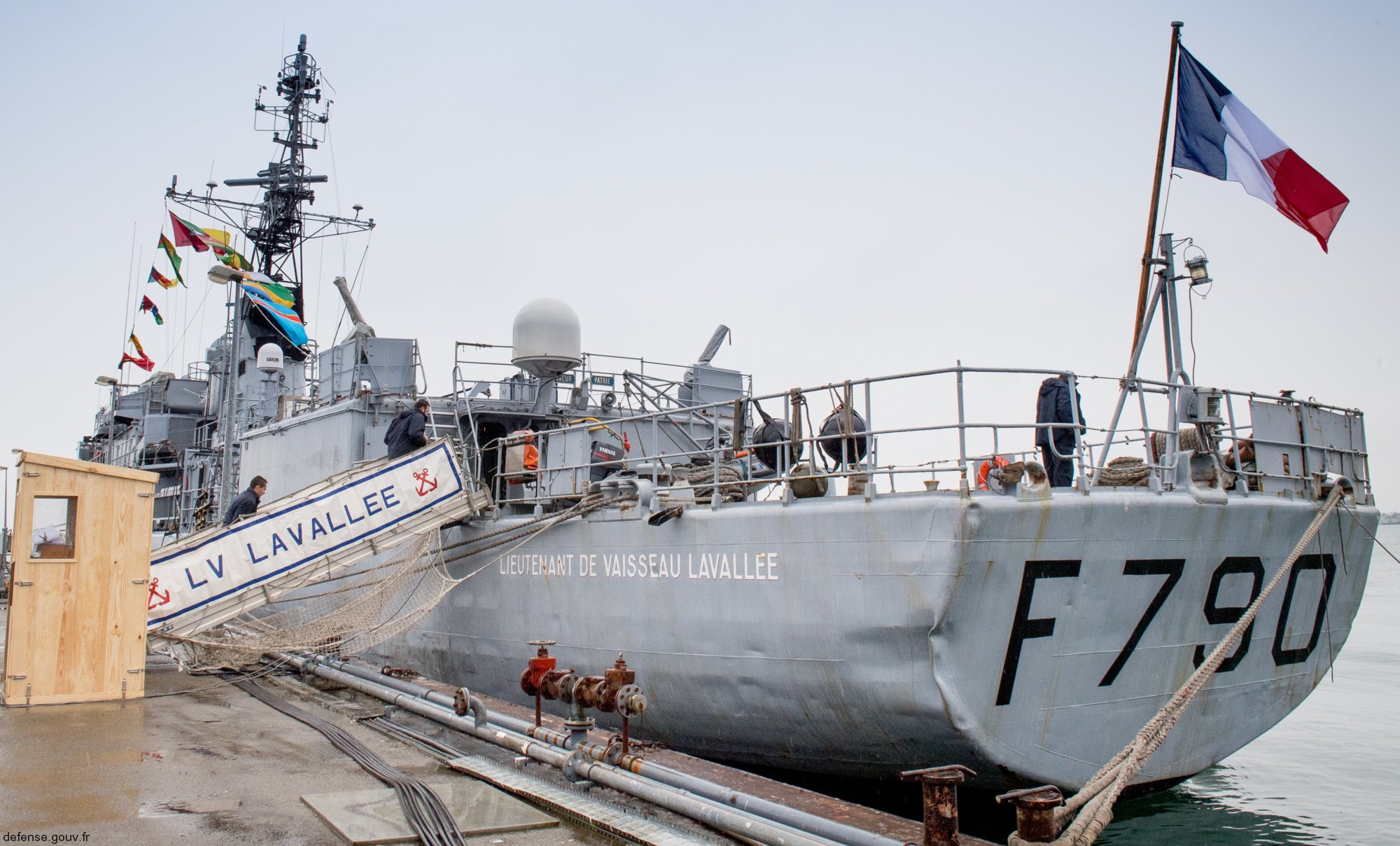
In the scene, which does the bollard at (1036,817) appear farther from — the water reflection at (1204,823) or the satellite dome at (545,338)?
the satellite dome at (545,338)

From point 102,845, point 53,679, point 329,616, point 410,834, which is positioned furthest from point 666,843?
point 329,616

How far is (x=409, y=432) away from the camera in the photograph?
39.3ft

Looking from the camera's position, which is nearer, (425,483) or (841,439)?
(841,439)

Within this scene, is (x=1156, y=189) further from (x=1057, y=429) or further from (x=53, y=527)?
(x=53, y=527)

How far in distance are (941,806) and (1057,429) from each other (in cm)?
456

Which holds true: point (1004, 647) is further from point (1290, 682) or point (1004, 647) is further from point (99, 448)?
point (99, 448)

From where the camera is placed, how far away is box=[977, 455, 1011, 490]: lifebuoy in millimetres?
7590

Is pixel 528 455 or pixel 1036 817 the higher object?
pixel 528 455

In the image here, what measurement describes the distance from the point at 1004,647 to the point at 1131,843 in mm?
2795

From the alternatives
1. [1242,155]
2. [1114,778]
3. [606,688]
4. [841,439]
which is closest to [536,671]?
[606,688]

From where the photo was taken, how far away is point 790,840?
506cm

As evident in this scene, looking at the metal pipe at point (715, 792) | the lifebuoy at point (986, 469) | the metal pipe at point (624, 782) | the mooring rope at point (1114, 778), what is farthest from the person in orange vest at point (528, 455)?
the mooring rope at point (1114, 778)

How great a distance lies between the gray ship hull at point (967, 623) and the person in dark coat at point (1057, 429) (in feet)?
2.22

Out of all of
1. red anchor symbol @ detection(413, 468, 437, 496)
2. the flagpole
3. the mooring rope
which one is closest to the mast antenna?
the flagpole
